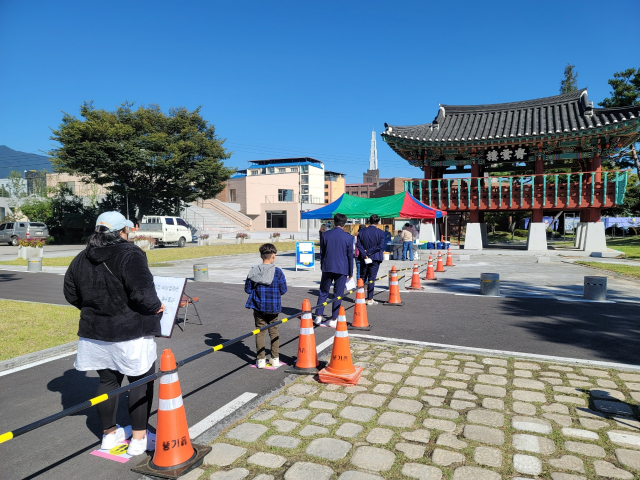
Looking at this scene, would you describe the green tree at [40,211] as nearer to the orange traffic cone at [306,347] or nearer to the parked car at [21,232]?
the parked car at [21,232]

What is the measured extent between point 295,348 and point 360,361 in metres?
1.06

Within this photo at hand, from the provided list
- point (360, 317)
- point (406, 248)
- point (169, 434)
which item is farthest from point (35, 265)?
point (169, 434)

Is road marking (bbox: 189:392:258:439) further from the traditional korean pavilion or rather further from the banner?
the traditional korean pavilion

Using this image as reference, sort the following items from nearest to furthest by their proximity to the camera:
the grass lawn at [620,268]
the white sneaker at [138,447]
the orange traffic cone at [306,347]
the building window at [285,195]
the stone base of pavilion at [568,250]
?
the white sneaker at [138,447], the orange traffic cone at [306,347], the grass lawn at [620,268], the stone base of pavilion at [568,250], the building window at [285,195]

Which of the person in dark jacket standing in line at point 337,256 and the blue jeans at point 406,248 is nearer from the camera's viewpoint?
the person in dark jacket standing in line at point 337,256

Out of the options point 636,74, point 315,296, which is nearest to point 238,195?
point 636,74

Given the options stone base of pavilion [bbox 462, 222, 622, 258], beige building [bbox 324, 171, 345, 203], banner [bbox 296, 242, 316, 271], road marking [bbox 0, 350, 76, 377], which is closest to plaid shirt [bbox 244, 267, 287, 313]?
road marking [bbox 0, 350, 76, 377]

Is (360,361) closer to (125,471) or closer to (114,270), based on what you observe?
(125,471)

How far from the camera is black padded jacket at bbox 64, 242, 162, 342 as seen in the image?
3.12 metres

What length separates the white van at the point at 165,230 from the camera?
96.5 ft

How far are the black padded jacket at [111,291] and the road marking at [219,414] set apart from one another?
1095 millimetres

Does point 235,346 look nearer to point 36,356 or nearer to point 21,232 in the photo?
point 36,356

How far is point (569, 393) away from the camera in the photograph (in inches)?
176

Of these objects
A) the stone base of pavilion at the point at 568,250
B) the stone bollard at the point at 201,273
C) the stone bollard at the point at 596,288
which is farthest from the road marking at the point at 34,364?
the stone base of pavilion at the point at 568,250
